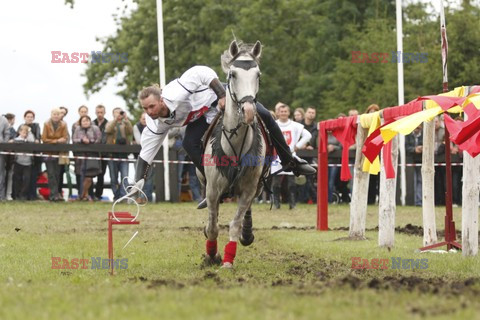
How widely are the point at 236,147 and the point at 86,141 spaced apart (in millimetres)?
14676

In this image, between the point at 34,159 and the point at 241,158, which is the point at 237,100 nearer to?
the point at 241,158

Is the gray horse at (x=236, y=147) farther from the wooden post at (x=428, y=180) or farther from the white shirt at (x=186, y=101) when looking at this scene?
the wooden post at (x=428, y=180)

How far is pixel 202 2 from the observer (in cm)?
5291

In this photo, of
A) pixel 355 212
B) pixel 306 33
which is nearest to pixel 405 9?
pixel 306 33

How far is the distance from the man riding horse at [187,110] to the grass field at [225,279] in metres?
1.42

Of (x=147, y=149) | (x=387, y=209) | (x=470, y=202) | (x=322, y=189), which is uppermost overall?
(x=147, y=149)

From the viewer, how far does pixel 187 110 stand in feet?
38.5

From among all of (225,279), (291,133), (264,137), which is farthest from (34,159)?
(225,279)

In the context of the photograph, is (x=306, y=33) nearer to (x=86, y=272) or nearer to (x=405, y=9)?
(x=405, y=9)

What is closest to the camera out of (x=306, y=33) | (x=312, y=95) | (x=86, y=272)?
(x=86, y=272)

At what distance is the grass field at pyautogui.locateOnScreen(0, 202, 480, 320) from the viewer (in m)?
7.11

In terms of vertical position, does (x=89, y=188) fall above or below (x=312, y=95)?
below

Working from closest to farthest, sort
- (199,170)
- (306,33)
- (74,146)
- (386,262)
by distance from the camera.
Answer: (386,262)
(199,170)
(74,146)
(306,33)

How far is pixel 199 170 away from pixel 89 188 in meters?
14.2
